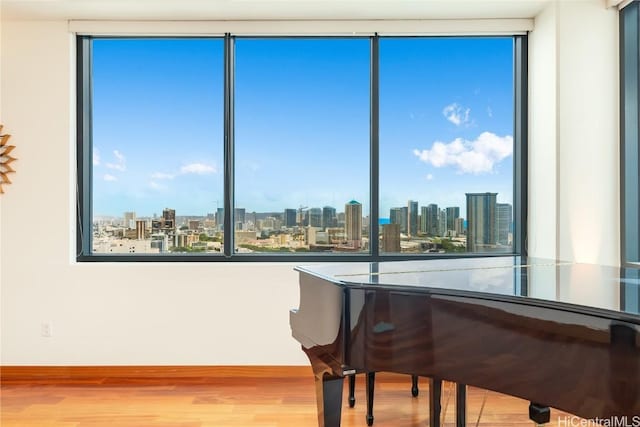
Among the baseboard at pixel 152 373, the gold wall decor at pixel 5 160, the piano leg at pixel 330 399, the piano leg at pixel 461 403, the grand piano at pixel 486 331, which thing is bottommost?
the baseboard at pixel 152 373

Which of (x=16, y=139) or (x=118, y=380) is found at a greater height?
(x=16, y=139)

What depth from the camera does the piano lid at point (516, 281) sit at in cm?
143

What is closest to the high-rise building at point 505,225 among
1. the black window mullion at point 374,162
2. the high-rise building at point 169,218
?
the black window mullion at point 374,162

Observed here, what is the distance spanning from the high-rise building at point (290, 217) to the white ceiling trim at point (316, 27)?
49.1 inches

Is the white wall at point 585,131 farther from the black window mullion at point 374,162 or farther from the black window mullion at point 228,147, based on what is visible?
the black window mullion at point 228,147

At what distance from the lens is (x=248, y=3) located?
9.71 ft

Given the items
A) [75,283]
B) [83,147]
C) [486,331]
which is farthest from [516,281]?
[83,147]

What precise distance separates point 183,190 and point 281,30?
4.36 feet

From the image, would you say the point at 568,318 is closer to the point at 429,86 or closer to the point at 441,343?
the point at 441,343

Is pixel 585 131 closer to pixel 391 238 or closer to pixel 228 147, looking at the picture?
pixel 391 238

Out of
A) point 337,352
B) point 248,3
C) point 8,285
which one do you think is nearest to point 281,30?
point 248,3

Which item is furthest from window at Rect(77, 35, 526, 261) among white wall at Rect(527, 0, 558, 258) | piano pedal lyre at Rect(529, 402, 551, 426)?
piano pedal lyre at Rect(529, 402, 551, 426)

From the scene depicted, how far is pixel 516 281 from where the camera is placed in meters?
1.81

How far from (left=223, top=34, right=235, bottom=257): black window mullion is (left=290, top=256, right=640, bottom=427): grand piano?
4.38ft
